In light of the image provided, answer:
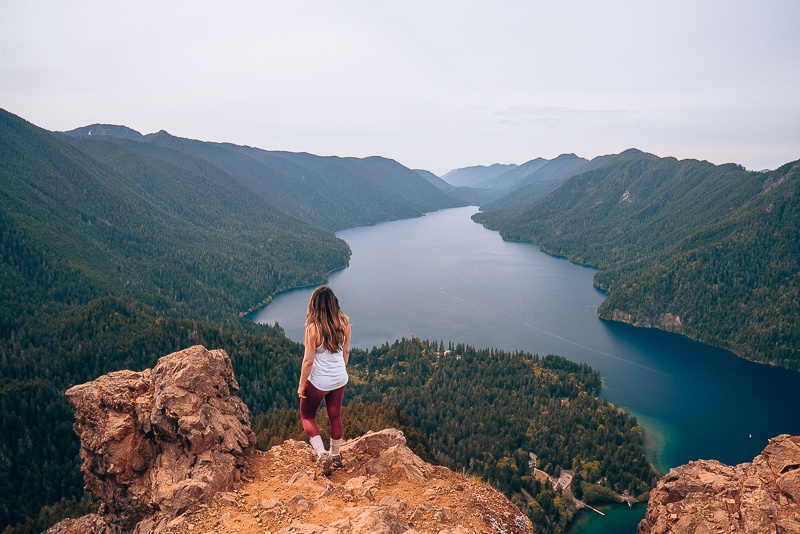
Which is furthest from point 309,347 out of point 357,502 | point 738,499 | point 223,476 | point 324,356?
point 738,499

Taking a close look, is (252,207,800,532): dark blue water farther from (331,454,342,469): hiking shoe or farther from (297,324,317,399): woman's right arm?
(297,324,317,399): woman's right arm

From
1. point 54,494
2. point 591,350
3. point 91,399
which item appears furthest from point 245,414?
point 591,350

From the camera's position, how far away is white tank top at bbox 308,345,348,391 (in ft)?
30.5

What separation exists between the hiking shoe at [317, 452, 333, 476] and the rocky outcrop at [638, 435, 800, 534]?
8136mm

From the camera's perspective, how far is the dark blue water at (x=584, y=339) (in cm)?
7056

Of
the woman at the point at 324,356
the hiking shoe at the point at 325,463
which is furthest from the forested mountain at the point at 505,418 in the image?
the woman at the point at 324,356

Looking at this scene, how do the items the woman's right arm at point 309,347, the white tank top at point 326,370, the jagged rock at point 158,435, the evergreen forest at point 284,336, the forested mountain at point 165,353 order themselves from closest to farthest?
the woman's right arm at point 309,347 < the white tank top at point 326,370 < the jagged rock at point 158,435 < the evergreen forest at point 284,336 < the forested mountain at point 165,353

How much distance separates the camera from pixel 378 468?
11.1 metres

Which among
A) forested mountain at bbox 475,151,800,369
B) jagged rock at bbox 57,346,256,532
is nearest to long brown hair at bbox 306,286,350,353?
jagged rock at bbox 57,346,256,532

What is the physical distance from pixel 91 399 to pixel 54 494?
5819 centimetres

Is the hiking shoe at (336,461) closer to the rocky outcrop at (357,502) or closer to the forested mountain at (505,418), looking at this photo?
the rocky outcrop at (357,502)

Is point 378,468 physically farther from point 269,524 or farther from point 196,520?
point 196,520

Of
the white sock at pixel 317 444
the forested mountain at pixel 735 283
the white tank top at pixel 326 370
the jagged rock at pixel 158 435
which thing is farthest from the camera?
the forested mountain at pixel 735 283

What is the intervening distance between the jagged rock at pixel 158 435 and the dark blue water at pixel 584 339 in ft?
180
